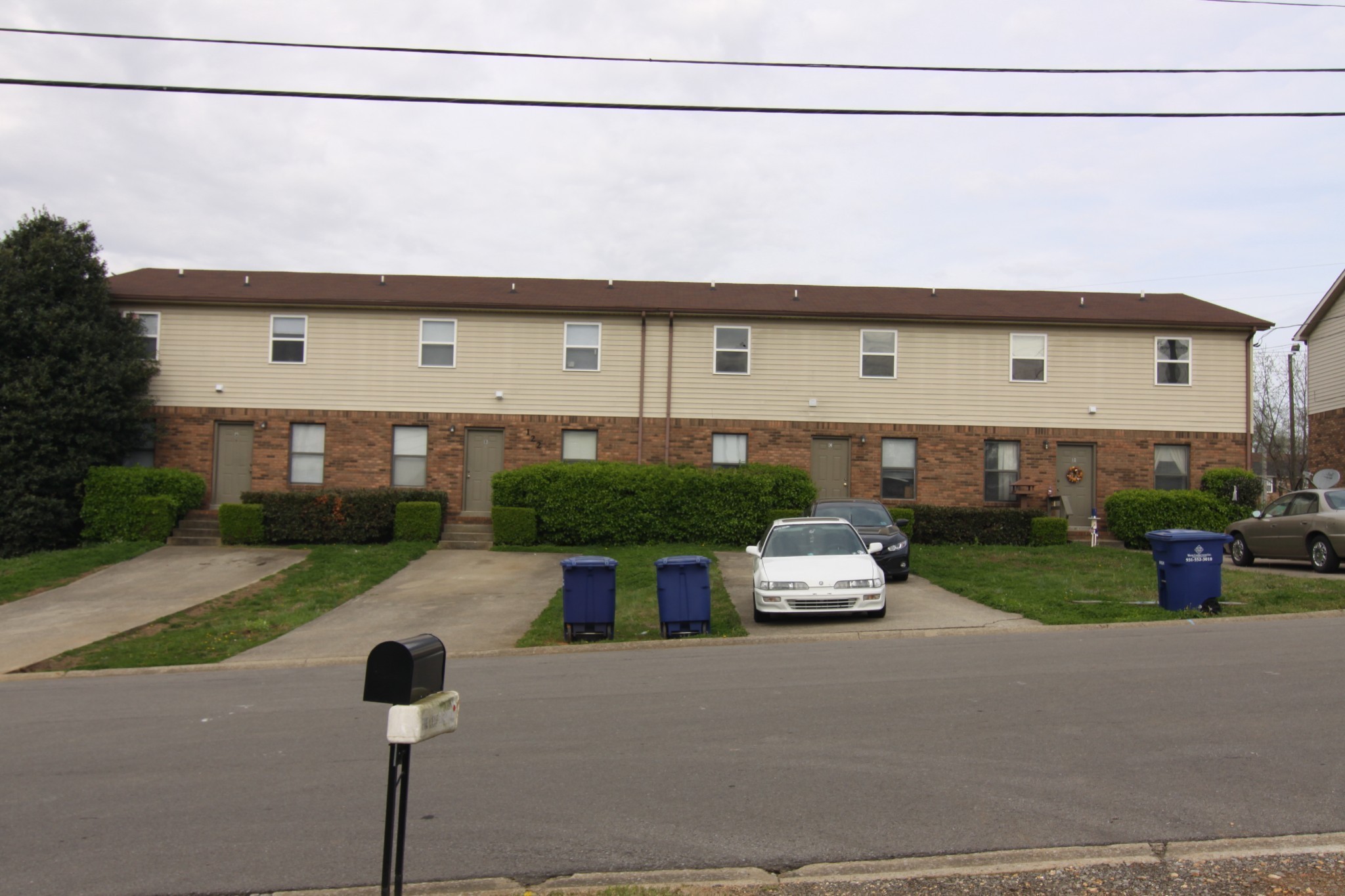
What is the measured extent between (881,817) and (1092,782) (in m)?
1.43

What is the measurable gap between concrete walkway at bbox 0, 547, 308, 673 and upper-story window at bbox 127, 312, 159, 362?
18.0 ft

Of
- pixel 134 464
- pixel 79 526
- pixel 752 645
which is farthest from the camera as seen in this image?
pixel 134 464

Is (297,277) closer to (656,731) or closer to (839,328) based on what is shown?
(839,328)

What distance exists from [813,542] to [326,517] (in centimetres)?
1205

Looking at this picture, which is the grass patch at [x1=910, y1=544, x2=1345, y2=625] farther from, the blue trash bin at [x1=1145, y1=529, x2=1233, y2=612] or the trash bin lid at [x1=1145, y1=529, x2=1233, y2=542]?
the trash bin lid at [x1=1145, y1=529, x2=1233, y2=542]

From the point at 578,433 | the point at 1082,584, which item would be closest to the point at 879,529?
the point at 1082,584

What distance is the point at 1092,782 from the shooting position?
5.96 metres

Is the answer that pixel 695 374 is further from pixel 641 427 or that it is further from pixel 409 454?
pixel 409 454

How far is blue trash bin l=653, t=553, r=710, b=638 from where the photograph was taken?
41.9 ft

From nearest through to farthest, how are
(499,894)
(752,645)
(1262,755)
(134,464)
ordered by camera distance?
1. (499,894)
2. (1262,755)
3. (752,645)
4. (134,464)

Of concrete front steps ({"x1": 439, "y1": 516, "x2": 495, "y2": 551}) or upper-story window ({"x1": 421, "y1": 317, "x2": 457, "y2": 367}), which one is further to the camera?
upper-story window ({"x1": 421, "y1": 317, "x2": 457, "y2": 367})

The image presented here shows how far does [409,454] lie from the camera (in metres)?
24.6

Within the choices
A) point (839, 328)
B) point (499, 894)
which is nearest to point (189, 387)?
point (839, 328)

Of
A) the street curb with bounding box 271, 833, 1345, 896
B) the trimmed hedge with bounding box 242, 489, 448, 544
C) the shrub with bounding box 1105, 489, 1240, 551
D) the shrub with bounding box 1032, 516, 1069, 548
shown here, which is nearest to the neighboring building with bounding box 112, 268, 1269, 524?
the shrub with bounding box 1105, 489, 1240, 551
